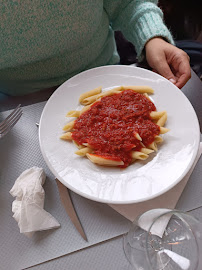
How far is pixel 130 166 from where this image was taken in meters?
0.78

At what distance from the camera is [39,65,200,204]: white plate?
0.72m

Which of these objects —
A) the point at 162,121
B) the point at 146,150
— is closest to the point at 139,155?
the point at 146,150

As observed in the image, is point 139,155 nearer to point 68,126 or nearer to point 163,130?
point 163,130

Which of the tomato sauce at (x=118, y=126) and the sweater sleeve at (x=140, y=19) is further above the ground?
the sweater sleeve at (x=140, y=19)

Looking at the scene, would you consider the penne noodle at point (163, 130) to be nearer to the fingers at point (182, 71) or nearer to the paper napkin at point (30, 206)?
the fingers at point (182, 71)

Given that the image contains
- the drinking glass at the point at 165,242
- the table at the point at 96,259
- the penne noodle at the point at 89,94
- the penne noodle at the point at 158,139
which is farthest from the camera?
the penne noodle at the point at 89,94

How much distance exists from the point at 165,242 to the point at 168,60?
0.68 m

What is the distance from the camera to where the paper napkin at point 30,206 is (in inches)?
28.5

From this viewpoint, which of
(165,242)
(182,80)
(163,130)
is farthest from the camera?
(182,80)

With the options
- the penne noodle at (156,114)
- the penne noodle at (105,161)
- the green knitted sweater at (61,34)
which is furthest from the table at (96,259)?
the green knitted sweater at (61,34)

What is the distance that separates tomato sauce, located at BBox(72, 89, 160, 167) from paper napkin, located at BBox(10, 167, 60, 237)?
0.19 metres

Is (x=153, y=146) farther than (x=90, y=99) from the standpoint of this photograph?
No

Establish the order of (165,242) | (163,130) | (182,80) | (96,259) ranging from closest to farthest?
(165,242), (96,259), (163,130), (182,80)

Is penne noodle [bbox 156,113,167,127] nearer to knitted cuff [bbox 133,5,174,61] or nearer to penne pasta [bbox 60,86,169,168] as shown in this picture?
penne pasta [bbox 60,86,169,168]
